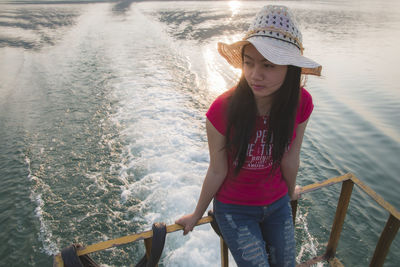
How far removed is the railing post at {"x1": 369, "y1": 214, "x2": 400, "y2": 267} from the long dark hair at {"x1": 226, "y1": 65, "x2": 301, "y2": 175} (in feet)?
3.07

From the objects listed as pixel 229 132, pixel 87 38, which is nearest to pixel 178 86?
pixel 229 132

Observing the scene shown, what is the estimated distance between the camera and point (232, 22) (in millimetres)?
20938

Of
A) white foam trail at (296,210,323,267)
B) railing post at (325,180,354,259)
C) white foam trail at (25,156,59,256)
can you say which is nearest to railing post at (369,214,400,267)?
railing post at (325,180,354,259)

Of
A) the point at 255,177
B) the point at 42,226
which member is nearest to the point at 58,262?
the point at 255,177

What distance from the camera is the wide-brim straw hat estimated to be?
148 centimetres

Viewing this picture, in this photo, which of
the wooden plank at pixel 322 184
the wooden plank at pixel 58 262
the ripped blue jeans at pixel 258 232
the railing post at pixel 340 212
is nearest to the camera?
the wooden plank at pixel 58 262

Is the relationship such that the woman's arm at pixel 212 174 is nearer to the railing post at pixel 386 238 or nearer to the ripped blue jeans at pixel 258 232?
the ripped blue jeans at pixel 258 232

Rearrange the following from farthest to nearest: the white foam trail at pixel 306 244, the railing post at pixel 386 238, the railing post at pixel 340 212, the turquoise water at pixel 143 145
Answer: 1. the turquoise water at pixel 143 145
2. the white foam trail at pixel 306 244
3. the railing post at pixel 340 212
4. the railing post at pixel 386 238

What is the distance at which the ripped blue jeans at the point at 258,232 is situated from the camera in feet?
5.76

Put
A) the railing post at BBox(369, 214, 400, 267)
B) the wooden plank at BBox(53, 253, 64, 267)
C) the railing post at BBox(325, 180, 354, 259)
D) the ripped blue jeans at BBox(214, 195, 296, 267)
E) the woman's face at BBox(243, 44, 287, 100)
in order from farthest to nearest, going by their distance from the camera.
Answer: the railing post at BBox(325, 180, 354, 259) → the railing post at BBox(369, 214, 400, 267) → the ripped blue jeans at BBox(214, 195, 296, 267) → the woman's face at BBox(243, 44, 287, 100) → the wooden plank at BBox(53, 253, 64, 267)

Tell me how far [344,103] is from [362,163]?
8.58 ft

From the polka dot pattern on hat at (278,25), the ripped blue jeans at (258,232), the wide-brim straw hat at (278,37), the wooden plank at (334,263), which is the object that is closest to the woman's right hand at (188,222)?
the ripped blue jeans at (258,232)

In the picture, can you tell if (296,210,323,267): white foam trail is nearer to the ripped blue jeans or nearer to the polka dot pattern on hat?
the ripped blue jeans

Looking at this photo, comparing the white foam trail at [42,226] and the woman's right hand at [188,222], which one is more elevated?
the woman's right hand at [188,222]
